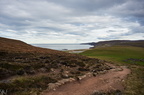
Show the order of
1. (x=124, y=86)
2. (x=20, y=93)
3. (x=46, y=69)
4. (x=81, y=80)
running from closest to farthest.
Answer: (x=20, y=93)
(x=124, y=86)
(x=81, y=80)
(x=46, y=69)

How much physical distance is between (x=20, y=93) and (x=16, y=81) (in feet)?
7.90

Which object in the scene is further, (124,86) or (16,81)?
(124,86)

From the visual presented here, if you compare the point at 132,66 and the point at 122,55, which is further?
the point at 122,55

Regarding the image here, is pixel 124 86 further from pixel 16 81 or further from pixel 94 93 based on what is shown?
pixel 16 81

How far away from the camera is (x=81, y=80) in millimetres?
16156

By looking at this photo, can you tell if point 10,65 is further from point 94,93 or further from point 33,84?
point 94,93

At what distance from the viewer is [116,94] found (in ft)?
40.2

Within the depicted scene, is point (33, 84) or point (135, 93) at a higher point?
point (33, 84)

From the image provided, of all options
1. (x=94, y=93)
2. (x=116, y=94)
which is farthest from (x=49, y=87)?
(x=116, y=94)

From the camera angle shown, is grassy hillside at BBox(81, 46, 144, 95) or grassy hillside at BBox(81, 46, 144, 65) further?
grassy hillside at BBox(81, 46, 144, 65)

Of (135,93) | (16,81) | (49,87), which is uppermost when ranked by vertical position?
(16,81)

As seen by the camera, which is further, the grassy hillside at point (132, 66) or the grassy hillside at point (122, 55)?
the grassy hillside at point (122, 55)

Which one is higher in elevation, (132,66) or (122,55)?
(122,55)

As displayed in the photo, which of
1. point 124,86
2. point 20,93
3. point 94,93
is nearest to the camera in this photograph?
point 20,93
